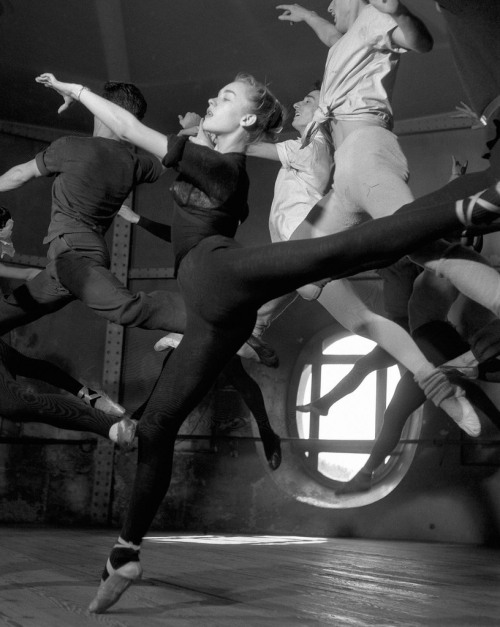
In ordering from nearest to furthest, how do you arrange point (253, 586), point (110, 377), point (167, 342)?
point (253, 586), point (167, 342), point (110, 377)

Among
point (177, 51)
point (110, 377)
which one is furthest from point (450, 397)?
point (110, 377)

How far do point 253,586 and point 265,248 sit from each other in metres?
1.12

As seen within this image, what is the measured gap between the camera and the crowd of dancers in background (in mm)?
2105

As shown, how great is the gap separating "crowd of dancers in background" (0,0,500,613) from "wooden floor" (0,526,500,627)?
7.3 inches

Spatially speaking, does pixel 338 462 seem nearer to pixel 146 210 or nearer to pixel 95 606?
pixel 146 210

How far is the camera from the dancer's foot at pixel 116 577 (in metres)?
2.03

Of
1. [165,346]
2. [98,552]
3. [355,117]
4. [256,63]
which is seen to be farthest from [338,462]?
[355,117]

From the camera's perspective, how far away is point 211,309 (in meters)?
2.19

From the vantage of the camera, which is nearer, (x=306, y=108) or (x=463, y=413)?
(x=463, y=413)

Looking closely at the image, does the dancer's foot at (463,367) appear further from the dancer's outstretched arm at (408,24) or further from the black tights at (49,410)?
the black tights at (49,410)

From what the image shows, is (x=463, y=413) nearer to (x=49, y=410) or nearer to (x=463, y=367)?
(x=463, y=367)

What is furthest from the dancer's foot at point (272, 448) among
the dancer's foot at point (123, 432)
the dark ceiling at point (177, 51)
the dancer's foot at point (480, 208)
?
the dancer's foot at point (480, 208)

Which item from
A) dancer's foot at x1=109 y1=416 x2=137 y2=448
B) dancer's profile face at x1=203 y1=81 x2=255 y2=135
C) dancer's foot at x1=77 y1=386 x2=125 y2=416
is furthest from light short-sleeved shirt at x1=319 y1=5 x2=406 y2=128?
dancer's foot at x1=77 y1=386 x2=125 y2=416

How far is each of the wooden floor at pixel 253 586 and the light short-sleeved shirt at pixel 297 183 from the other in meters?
1.62
